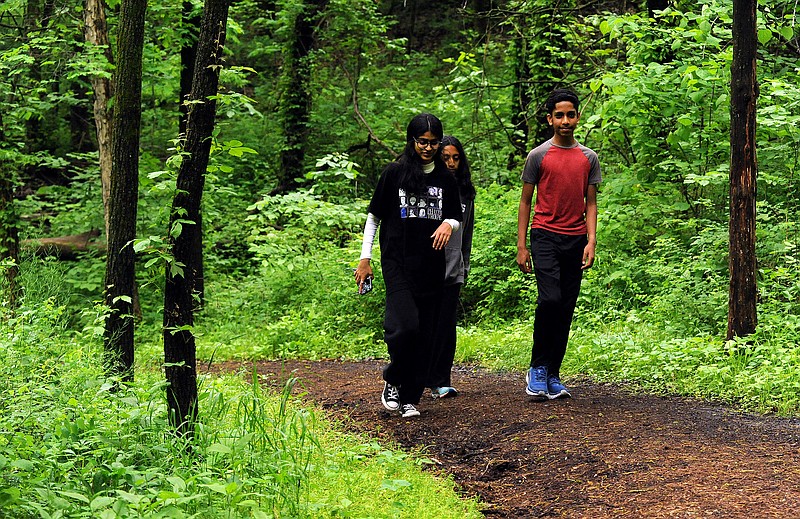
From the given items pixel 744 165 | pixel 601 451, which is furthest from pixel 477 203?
pixel 601 451

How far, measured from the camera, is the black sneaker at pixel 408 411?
6.69m

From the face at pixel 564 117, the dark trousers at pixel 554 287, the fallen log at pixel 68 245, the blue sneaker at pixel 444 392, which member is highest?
the face at pixel 564 117

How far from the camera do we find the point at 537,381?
6.91m

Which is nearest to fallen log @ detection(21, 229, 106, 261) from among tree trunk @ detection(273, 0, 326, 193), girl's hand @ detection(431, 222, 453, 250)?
tree trunk @ detection(273, 0, 326, 193)

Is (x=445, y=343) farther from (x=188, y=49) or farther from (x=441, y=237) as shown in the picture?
(x=188, y=49)

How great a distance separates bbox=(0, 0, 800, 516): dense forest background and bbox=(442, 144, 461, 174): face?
69.2 inches

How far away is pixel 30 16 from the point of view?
14.4 m

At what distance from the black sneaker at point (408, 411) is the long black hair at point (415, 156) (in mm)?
1669

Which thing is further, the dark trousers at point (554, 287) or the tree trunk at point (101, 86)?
the tree trunk at point (101, 86)

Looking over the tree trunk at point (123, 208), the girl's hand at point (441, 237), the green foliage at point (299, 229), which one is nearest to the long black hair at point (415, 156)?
the girl's hand at point (441, 237)

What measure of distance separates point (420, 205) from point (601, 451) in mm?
2311

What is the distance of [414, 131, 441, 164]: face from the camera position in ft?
21.5

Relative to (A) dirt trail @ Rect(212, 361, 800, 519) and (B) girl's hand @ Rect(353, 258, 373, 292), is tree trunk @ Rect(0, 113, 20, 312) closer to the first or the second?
(A) dirt trail @ Rect(212, 361, 800, 519)

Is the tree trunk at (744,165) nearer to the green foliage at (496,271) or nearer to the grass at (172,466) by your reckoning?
the grass at (172,466)
